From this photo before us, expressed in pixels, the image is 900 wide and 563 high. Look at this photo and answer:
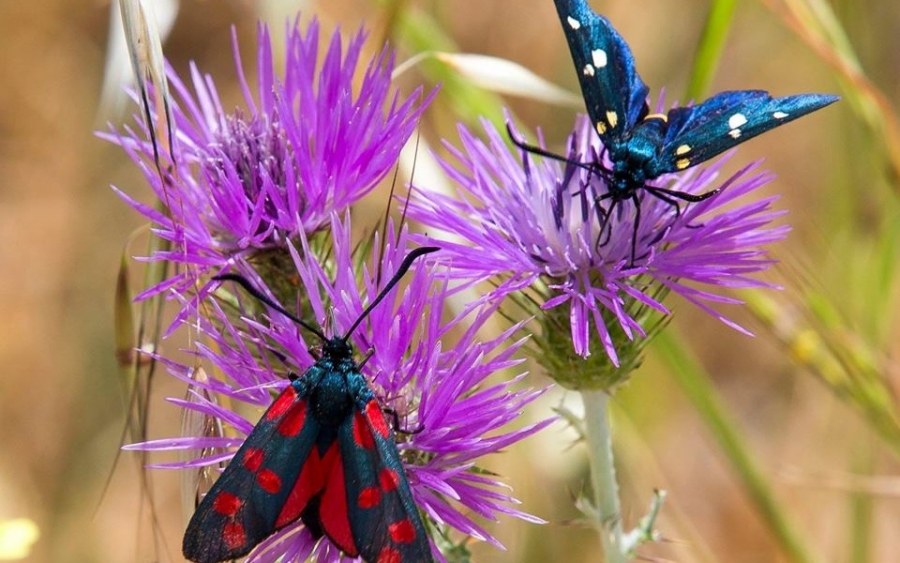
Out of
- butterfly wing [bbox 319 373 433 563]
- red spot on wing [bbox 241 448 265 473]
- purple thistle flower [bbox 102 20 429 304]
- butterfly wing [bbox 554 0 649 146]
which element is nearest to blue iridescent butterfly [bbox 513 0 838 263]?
butterfly wing [bbox 554 0 649 146]

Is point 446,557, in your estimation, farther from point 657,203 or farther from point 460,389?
point 657,203

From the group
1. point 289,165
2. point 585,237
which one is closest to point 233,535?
A: point 289,165

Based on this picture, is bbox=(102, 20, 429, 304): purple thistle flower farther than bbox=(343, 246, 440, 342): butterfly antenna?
Yes

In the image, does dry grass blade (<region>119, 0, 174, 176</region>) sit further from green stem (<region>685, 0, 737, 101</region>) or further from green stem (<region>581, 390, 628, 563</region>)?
green stem (<region>685, 0, 737, 101</region>)

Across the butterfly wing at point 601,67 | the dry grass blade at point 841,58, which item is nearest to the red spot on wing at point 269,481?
the butterfly wing at point 601,67

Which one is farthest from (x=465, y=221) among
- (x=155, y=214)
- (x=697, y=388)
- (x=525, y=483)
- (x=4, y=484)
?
(x=4, y=484)
